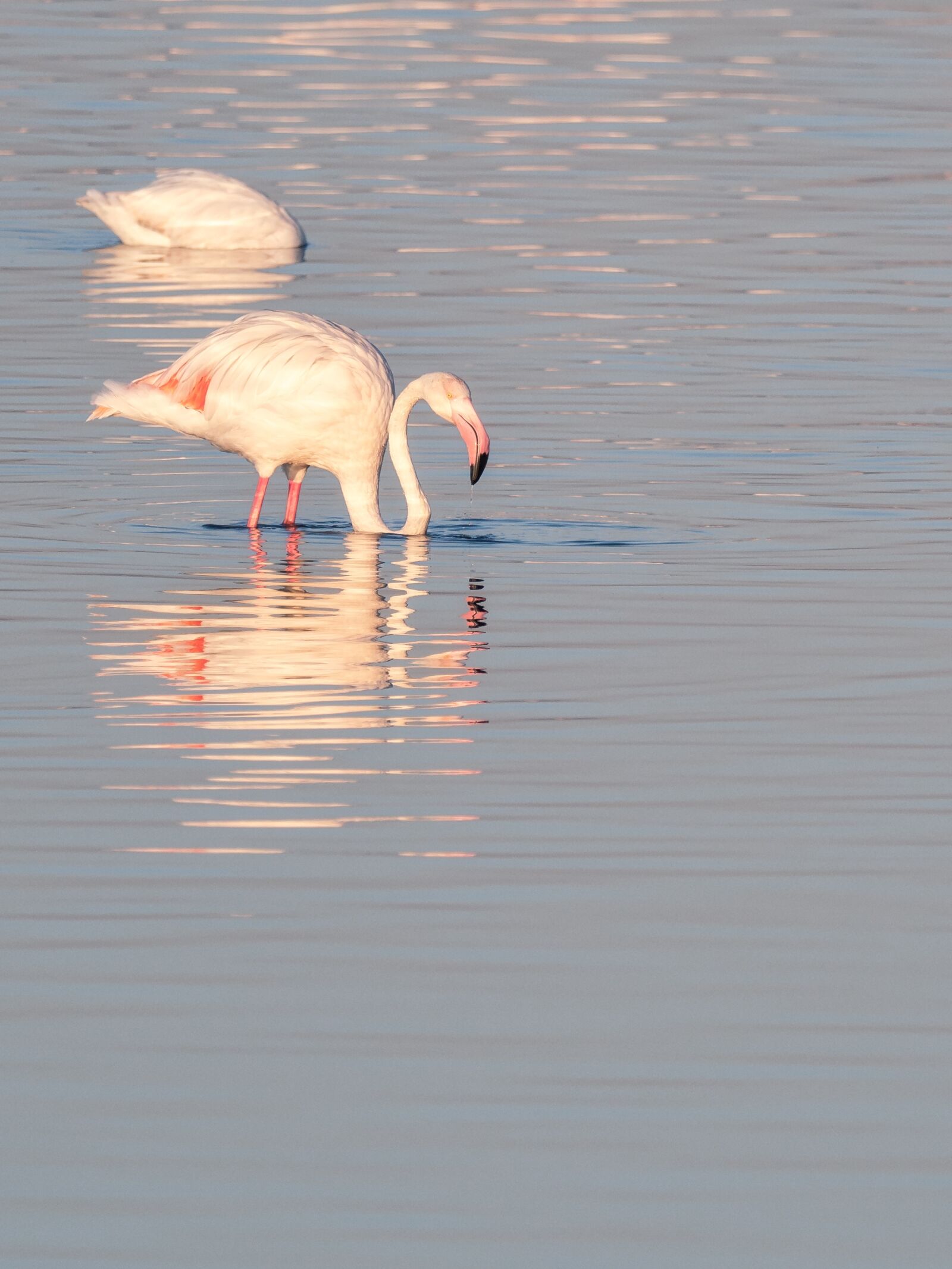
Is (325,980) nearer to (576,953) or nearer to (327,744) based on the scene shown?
(576,953)

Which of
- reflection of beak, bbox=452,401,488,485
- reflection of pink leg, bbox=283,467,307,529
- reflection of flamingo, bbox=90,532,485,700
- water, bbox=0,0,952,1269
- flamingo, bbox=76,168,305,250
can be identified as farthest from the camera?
flamingo, bbox=76,168,305,250

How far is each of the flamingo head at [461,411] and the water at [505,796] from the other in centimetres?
37

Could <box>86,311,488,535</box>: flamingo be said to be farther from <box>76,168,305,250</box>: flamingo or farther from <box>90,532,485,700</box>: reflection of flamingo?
<box>76,168,305,250</box>: flamingo

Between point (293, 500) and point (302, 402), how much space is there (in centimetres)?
58

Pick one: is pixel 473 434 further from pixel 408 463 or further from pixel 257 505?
pixel 257 505

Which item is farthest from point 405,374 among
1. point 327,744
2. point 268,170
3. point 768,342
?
point 268,170

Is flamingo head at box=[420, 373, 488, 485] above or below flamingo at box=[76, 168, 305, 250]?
below

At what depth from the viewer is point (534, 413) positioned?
13250 millimetres

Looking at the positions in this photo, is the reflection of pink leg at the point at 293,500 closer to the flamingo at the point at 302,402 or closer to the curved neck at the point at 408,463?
the flamingo at the point at 302,402

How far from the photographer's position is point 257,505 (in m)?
11.0

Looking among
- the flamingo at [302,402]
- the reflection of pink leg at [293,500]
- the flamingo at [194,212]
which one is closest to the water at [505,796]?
the reflection of pink leg at [293,500]

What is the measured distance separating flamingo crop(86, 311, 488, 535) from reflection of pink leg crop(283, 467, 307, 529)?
0.01 meters

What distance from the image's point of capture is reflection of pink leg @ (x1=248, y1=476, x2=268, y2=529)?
10961 millimetres

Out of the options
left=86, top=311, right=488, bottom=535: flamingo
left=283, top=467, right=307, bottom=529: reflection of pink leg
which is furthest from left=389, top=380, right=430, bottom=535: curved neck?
left=283, top=467, right=307, bottom=529: reflection of pink leg
